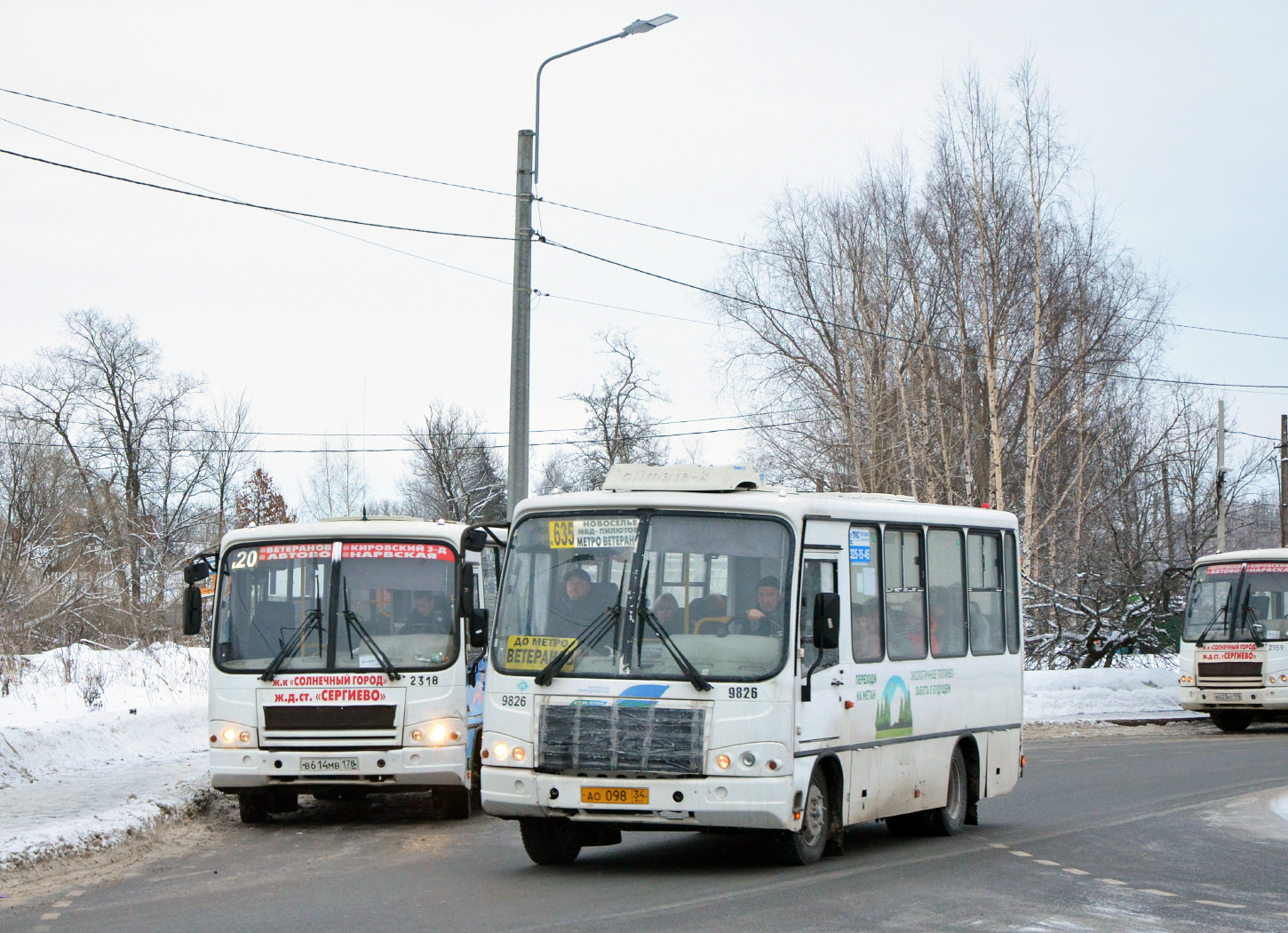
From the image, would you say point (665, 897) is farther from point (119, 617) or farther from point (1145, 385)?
point (1145, 385)

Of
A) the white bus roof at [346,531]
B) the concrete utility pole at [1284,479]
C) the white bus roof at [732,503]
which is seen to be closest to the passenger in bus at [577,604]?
the white bus roof at [732,503]

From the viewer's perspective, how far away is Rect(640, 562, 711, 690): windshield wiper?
9.74 metres

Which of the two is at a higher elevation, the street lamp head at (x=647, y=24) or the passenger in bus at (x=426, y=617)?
the street lamp head at (x=647, y=24)

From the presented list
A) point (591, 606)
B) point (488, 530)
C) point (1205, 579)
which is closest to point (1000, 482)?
point (1205, 579)

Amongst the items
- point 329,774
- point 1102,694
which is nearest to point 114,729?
point 329,774

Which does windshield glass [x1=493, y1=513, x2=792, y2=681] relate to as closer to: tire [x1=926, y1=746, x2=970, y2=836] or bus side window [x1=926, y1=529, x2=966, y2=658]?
bus side window [x1=926, y1=529, x2=966, y2=658]

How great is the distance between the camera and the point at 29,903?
30.7ft

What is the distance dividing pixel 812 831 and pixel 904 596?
2.17m

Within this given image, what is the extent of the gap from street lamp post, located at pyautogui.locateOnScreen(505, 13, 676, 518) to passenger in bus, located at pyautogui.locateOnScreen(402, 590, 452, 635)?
4.52 meters

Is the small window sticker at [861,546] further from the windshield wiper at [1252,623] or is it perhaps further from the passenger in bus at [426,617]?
the windshield wiper at [1252,623]

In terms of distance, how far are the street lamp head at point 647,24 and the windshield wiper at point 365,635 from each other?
860cm

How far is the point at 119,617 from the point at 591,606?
2652 centimetres

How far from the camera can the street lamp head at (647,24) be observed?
735 inches

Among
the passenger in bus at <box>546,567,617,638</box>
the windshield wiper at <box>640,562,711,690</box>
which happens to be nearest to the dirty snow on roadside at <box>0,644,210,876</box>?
the passenger in bus at <box>546,567,617,638</box>
